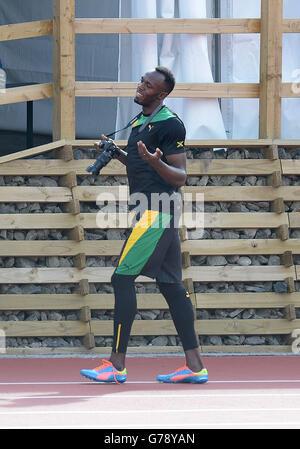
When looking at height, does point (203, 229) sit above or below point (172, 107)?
below

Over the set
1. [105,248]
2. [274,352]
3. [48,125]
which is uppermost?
[48,125]

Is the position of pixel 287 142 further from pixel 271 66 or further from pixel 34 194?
pixel 34 194

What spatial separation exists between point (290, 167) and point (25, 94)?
2.46 meters

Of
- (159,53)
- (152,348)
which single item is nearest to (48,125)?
(159,53)

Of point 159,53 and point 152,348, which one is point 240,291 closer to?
point 152,348

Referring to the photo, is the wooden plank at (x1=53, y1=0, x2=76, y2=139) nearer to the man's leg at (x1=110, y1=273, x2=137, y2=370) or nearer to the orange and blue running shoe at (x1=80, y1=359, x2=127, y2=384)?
the man's leg at (x1=110, y1=273, x2=137, y2=370)

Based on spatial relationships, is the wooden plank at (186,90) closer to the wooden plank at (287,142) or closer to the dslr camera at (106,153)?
the wooden plank at (287,142)

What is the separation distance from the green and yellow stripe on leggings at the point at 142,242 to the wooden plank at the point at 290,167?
3023mm

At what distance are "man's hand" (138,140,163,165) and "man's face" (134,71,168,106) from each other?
571 mm

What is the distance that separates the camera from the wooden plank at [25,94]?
9797 millimetres

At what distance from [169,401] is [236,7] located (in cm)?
535

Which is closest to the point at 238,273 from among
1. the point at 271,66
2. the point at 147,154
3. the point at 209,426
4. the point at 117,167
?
the point at 117,167

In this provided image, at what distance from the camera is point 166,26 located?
33.2 ft

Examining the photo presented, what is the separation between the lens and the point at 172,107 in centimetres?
1045
